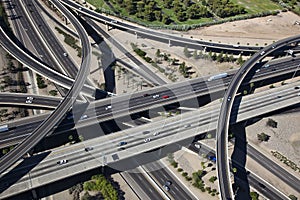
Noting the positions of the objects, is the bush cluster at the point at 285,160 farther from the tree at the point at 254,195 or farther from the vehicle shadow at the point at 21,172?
the vehicle shadow at the point at 21,172

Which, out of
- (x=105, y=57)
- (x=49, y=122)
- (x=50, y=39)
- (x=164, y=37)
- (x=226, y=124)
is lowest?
(x=226, y=124)

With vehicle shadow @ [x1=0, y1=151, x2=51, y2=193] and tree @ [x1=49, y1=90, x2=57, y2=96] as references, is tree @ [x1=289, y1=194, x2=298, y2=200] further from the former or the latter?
tree @ [x1=49, y1=90, x2=57, y2=96]

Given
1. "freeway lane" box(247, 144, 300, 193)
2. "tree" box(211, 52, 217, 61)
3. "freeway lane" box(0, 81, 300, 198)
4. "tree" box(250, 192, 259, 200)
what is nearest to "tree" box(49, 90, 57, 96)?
"freeway lane" box(0, 81, 300, 198)

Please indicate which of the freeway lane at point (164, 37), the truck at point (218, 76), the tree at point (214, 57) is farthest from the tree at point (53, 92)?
the tree at point (214, 57)

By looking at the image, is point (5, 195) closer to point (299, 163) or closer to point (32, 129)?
point (32, 129)

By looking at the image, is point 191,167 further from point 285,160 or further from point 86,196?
point 86,196

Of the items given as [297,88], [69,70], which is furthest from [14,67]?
[297,88]

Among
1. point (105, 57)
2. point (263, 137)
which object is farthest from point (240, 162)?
point (105, 57)

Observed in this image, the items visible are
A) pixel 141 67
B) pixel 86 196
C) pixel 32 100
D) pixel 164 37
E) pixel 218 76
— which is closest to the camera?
pixel 86 196

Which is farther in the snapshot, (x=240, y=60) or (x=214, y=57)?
(x=214, y=57)
